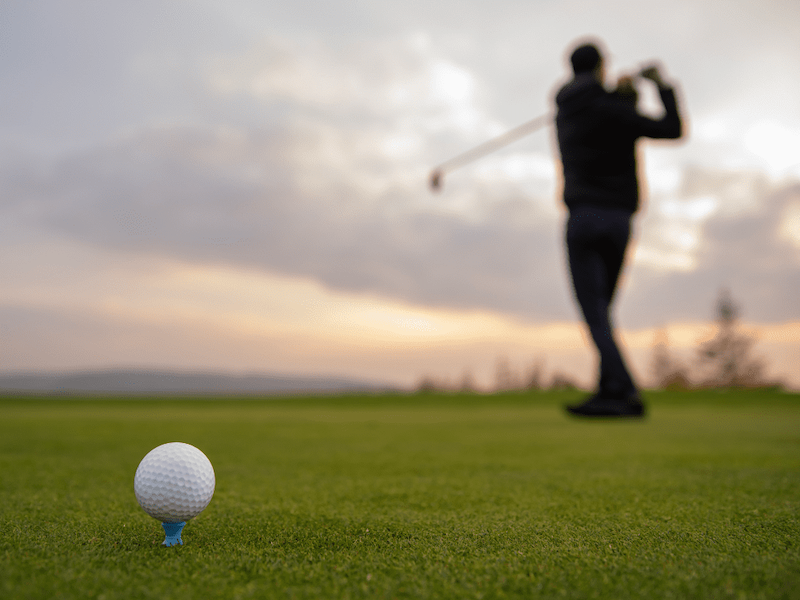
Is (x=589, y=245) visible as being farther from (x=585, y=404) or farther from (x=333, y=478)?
(x=333, y=478)

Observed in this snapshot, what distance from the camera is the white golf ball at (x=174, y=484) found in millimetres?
1928

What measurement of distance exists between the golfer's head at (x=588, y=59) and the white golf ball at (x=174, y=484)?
3.53m

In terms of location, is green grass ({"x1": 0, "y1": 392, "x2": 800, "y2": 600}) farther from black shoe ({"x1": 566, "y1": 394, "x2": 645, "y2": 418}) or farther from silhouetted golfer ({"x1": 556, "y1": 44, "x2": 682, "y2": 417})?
silhouetted golfer ({"x1": 556, "y1": 44, "x2": 682, "y2": 417})

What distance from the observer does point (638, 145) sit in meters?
3.76

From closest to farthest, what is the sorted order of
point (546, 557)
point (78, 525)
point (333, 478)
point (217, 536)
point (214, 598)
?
point (214, 598)
point (546, 557)
point (217, 536)
point (78, 525)
point (333, 478)

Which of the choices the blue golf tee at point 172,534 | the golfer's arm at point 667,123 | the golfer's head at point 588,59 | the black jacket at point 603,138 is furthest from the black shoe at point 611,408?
the blue golf tee at point 172,534

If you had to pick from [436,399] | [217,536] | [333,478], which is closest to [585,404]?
[333,478]

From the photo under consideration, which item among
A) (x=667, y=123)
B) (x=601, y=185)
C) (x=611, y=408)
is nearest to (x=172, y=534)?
(x=611, y=408)

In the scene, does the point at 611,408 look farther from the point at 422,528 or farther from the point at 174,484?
the point at 174,484

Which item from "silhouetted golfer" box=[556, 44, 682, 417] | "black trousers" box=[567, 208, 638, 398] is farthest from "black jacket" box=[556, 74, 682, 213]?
"black trousers" box=[567, 208, 638, 398]

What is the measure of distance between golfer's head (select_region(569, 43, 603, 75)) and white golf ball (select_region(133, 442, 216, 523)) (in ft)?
11.6

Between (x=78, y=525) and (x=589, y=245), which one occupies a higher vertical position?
(x=589, y=245)

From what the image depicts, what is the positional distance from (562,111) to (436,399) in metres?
16.5

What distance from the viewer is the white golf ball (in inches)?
75.9
